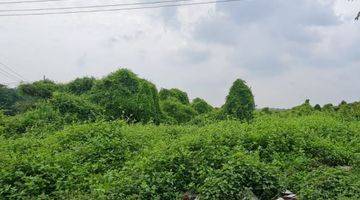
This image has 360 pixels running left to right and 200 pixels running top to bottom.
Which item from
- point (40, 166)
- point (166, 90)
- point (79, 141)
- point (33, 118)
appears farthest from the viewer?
point (166, 90)

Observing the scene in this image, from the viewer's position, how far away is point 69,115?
58.2 ft

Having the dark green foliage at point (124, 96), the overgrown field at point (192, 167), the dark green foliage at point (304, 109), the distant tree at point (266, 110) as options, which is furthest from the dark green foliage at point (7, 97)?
the overgrown field at point (192, 167)

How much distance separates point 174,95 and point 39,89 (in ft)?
28.0

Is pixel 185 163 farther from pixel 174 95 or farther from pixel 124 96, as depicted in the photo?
pixel 174 95

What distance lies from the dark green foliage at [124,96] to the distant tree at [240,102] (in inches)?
135

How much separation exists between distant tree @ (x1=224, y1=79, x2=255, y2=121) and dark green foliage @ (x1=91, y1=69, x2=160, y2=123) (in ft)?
11.3

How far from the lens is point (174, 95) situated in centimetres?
2877

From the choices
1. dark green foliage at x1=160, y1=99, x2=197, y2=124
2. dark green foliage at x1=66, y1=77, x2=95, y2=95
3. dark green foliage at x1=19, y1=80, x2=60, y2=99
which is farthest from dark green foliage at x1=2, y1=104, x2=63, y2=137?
dark green foliage at x1=160, y1=99, x2=197, y2=124

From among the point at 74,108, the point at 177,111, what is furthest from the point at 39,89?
the point at 177,111

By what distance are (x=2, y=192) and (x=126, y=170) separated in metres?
2.07

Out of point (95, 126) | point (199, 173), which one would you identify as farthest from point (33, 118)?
point (199, 173)

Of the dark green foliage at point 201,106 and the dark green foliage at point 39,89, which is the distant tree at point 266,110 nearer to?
the dark green foliage at point 201,106

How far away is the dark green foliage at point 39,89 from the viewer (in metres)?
23.5

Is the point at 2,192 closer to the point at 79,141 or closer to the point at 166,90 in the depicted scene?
the point at 79,141
